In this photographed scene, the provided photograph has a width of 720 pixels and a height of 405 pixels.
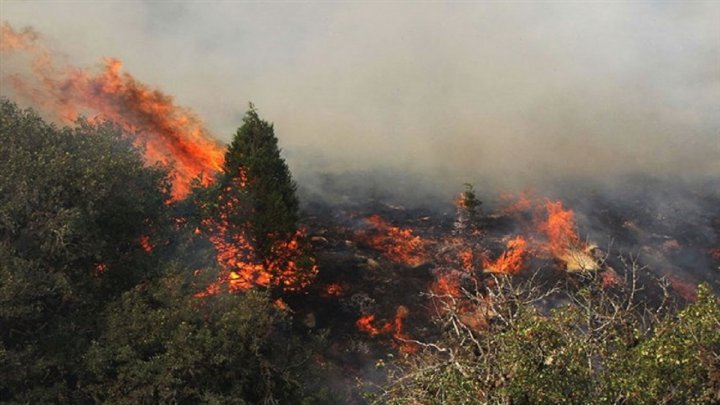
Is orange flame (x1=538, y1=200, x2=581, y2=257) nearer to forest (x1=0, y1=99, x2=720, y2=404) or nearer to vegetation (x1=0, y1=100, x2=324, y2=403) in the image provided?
forest (x1=0, y1=99, x2=720, y2=404)

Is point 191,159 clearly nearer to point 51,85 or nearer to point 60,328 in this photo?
point 51,85

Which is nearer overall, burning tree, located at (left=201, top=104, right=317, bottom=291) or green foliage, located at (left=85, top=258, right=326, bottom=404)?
green foliage, located at (left=85, top=258, right=326, bottom=404)

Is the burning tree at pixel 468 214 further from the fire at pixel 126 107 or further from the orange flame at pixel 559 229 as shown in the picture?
the fire at pixel 126 107

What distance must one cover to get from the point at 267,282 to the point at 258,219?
496cm

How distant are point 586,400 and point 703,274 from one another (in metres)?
46.7

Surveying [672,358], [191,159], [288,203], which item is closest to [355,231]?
[288,203]

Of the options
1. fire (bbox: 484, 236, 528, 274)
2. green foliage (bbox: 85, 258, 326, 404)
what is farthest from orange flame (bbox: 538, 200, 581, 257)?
Answer: green foliage (bbox: 85, 258, 326, 404)

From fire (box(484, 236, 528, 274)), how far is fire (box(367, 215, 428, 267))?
639 centimetres

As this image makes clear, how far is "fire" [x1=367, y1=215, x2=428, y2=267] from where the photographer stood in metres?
50.4

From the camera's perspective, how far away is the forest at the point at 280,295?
1453 cm

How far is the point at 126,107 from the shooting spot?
→ 185 ft

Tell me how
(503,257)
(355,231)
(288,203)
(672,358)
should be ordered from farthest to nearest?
(355,231) < (503,257) < (288,203) < (672,358)

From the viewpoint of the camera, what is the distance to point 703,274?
51500 millimetres

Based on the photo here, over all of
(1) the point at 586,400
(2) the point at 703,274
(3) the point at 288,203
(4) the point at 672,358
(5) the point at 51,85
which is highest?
(5) the point at 51,85
